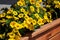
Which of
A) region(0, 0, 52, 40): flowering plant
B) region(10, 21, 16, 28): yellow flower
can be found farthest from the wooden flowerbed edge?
region(10, 21, 16, 28): yellow flower

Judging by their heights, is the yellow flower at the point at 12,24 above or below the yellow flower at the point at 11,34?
above

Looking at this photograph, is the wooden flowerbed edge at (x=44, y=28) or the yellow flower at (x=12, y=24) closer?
the yellow flower at (x=12, y=24)

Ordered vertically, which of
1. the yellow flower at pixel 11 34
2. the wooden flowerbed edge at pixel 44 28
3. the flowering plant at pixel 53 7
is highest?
the flowering plant at pixel 53 7

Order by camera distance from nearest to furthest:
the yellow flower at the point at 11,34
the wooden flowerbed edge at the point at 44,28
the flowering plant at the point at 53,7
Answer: the yellow flower at the point at 11,34
the wooden flowerbed edge at the point at 44,28
the flowering plant at the point at 53,7

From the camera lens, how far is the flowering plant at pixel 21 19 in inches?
116

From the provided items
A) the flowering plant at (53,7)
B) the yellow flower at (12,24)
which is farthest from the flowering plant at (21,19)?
the flowering plant at (53,7)

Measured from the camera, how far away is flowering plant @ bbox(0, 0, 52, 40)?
9.65 feet

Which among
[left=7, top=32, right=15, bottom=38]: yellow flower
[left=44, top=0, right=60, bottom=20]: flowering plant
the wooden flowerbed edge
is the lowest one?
[left=7, top=32, right=15, bottom=38]: yellow flower

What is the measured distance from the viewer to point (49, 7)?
157 inches

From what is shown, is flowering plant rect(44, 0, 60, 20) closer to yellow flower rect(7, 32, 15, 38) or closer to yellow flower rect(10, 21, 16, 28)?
yellow flower rect(10, 21, 16, 28)

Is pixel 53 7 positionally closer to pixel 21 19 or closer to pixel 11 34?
pixel 21 19

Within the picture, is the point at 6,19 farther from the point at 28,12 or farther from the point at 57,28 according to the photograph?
the point at 57,28

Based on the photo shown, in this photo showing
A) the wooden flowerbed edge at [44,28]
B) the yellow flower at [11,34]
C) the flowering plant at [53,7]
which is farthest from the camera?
the flowering plant at [53,7]

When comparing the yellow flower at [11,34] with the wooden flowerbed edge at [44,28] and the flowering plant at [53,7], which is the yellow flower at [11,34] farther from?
the flowering plant at [53,7]
